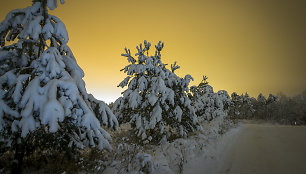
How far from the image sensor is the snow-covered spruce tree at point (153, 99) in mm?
8891

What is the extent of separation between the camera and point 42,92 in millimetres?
3336

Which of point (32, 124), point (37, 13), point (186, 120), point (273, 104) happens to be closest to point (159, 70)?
point (186, 120)

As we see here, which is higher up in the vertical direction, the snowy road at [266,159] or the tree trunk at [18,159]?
the tree trunk at [18,159]

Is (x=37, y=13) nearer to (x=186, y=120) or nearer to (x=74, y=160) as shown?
(x=74, y=160)

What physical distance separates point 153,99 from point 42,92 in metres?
5.83

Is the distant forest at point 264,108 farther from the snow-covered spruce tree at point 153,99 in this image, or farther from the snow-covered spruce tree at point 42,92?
the snow-covered spruce tree at point 42,92

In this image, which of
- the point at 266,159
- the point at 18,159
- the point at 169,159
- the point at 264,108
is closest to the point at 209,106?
the point at 266,159

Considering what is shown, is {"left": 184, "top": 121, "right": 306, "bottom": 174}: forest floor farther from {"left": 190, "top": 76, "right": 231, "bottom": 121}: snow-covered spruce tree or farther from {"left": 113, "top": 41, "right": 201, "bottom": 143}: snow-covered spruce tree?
{"left": 190, "top": 76, "right": 231, "bottom": 121}: snow-covered spruce tree

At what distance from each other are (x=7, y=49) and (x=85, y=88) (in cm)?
240

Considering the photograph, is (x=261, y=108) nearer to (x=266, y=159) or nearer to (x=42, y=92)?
(x=266, y=159)

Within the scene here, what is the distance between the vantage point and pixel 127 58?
10.3m

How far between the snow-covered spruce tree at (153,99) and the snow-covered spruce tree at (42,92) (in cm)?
446

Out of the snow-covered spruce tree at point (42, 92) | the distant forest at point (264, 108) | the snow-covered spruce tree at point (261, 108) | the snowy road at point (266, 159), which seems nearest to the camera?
the snow-covered spruce tree at point (42, 92)

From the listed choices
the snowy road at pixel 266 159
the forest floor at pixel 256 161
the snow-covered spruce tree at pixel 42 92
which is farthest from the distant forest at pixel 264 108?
the snow-covered spruce tree at pixel 42 92
